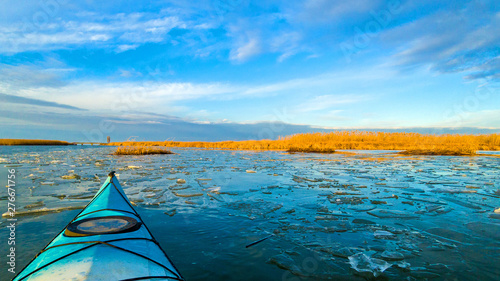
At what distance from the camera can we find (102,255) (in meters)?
2.12

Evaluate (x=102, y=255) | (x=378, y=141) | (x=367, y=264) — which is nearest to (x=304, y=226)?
(x=367, y=264)

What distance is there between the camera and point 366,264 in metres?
2.89

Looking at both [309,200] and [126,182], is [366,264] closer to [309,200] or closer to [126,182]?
[309,200]

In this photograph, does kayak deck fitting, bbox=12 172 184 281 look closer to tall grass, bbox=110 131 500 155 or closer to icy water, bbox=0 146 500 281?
Result: icy water, bbox=0 146 500 281

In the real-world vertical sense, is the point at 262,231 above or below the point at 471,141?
below

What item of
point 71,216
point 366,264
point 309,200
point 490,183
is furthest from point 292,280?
point 490,183

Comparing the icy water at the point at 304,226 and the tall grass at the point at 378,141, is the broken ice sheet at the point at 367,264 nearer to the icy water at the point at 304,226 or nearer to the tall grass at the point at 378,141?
the icy water at the point at 304,226

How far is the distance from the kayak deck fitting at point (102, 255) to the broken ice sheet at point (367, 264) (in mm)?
2133

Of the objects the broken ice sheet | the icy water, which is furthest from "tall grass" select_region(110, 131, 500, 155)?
the broken ice sheet

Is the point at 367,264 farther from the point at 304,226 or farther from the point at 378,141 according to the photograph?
the point at 378,141

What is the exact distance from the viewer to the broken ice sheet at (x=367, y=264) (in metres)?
2.74

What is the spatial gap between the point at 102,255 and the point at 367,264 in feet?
9.81

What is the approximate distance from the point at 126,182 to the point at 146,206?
10.6ft

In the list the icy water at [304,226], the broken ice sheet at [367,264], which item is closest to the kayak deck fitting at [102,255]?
the icy water at [304,226]
